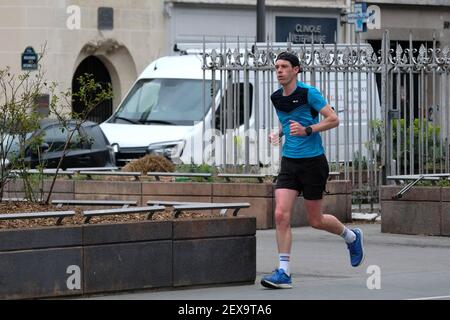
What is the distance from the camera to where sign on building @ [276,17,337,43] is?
3678cm

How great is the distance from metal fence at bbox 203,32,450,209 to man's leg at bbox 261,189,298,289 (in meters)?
6.13

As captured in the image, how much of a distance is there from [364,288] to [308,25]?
26.4m

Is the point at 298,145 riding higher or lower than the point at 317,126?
lower

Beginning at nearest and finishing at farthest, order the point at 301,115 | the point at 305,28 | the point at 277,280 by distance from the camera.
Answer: the point at 277,280 < the point at 301,115 < the point at 305,28

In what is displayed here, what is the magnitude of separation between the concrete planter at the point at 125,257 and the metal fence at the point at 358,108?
6.16 metres

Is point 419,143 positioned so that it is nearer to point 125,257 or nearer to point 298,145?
point 298,145

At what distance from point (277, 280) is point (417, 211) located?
4.86 m

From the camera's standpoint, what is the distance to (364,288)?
11.5 meters

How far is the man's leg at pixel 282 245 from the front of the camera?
11.4 metres

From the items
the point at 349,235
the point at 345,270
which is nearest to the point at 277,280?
the point at 349,235

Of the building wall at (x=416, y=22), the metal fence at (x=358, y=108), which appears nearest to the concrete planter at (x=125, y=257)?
the metal fence at (x=358, y=108)

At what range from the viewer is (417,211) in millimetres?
15914
